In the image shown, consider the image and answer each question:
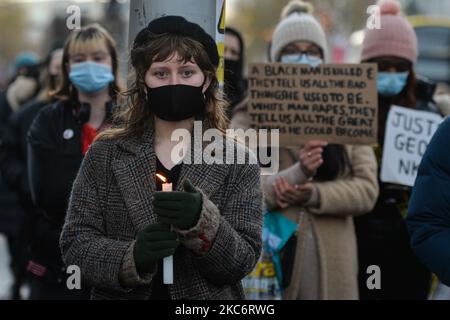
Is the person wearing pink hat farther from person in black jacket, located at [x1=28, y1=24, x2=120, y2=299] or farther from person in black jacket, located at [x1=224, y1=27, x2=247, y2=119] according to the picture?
person in black jacket, located at [x1=28, y1=24, x2=120, y2=299]

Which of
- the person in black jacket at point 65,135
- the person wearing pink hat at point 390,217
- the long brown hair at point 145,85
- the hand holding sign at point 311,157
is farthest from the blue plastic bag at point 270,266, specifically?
the long brown hair at point 145,85

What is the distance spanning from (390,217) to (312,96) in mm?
899

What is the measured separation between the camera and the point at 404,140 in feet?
19.5

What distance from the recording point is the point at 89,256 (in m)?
3.57

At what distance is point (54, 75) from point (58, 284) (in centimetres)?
232

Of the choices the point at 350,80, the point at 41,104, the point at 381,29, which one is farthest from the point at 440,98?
the point at 41,104

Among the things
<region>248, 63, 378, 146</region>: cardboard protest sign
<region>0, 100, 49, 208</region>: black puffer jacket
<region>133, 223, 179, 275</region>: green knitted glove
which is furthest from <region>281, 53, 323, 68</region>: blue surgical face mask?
<region>133, 223, 179, 275</region>: green knitted glove

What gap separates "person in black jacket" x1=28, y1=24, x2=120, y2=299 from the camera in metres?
5.33

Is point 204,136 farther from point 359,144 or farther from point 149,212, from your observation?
point 359,144

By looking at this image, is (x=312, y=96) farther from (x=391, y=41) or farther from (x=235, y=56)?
(x=235, y=56)

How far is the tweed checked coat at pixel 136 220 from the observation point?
3531mm

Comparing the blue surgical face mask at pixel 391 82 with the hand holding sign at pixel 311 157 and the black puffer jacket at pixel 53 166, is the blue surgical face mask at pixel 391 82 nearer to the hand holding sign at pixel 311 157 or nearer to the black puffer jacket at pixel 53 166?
the hand holding sign at pixel 311 157

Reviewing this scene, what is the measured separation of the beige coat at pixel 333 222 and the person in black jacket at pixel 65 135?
3.41 feet

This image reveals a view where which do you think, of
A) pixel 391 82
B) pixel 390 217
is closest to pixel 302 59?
pixel 391 82
